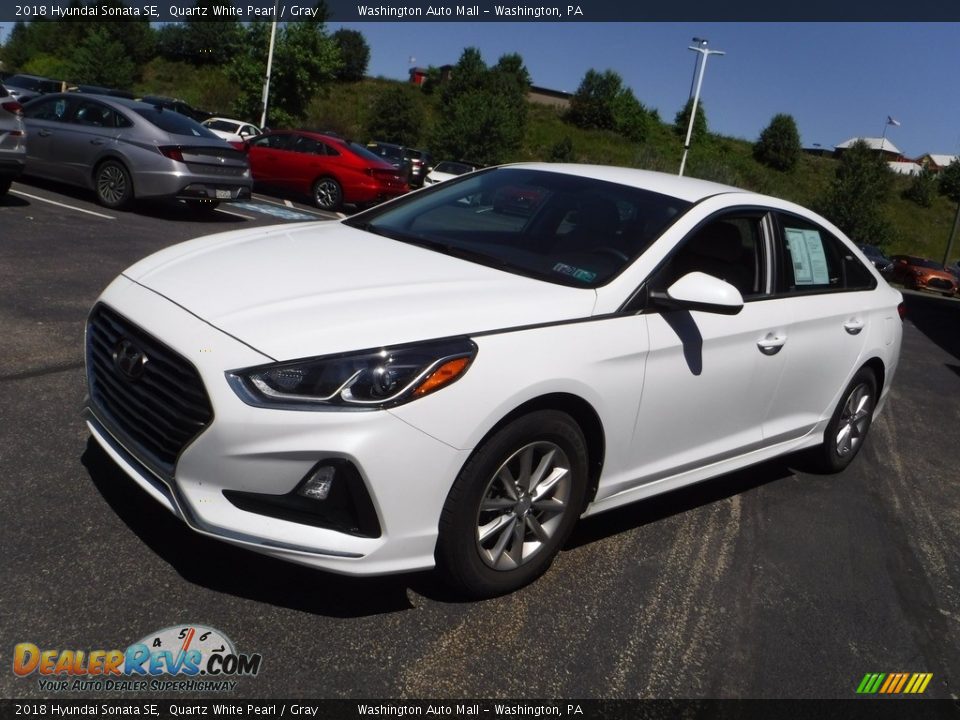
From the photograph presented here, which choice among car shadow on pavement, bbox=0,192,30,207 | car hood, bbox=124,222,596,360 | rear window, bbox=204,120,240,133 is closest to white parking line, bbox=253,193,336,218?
car shadow on pavement, bbox=0,192,30,207

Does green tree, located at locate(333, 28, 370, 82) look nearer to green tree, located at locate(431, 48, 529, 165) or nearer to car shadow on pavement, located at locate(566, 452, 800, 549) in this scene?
green tree, located at locate(431, 48, 529, 165)

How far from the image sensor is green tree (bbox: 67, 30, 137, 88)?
56.8m

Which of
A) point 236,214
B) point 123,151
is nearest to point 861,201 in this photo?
point 236,214

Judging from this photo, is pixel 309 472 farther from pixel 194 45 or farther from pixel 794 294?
pixel 194 45

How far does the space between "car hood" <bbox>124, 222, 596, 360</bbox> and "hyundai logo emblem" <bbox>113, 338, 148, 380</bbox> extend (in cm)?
22

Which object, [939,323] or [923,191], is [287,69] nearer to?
[939,323]

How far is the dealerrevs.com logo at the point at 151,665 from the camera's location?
2.60 m

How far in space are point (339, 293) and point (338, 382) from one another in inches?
19.8

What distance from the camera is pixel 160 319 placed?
10.2 ft

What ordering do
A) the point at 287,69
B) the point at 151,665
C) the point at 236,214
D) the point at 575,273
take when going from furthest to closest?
the point at 287,69 → the point at 236,214 → the point at 575,273 → the point at 151,665

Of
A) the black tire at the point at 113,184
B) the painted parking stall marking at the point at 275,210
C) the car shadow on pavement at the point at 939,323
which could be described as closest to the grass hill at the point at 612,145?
the car shadow on pavement at the point at 939,323

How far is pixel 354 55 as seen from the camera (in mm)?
72688

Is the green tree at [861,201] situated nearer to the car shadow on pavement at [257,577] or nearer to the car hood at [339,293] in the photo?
the car hood at [339,293]

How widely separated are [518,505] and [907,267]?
3591 centimetres
